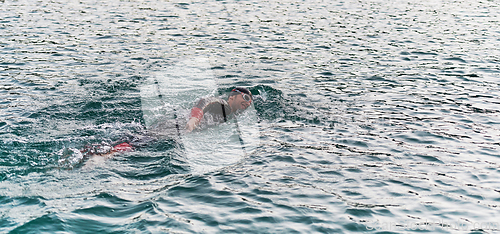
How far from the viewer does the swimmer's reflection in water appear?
8500 mm

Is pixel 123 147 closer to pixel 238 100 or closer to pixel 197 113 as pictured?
pixel 197 113

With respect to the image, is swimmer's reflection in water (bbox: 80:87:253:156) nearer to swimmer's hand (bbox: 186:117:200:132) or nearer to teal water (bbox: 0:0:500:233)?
swimmer's hand (bbox: 186:117:200:132)

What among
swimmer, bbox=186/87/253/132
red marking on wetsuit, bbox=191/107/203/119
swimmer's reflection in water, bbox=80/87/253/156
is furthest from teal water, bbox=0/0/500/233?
red marking on wetsuit, bbox=191/107/203/119

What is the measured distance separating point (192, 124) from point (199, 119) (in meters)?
0.28

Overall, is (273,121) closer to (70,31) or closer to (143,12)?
(70,31)

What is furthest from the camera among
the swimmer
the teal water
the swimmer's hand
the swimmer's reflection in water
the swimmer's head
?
the swimmer's head

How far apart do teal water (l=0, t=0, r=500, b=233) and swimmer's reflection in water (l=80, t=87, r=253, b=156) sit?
1.02 ft

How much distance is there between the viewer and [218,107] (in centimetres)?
1048

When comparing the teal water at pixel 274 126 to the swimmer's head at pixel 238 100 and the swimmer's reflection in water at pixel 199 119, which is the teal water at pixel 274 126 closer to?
the swimmer's reflection in water at pixel 199 119

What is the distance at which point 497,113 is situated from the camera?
1160 centimetres

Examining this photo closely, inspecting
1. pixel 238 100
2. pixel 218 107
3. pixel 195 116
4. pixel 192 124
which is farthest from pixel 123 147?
pixel 238 100

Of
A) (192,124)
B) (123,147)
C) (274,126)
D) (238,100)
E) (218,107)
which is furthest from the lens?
(238,100)

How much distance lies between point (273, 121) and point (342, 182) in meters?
3.53

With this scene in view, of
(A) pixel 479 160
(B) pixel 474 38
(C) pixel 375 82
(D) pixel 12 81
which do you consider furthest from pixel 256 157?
(B) pixel 474 38
